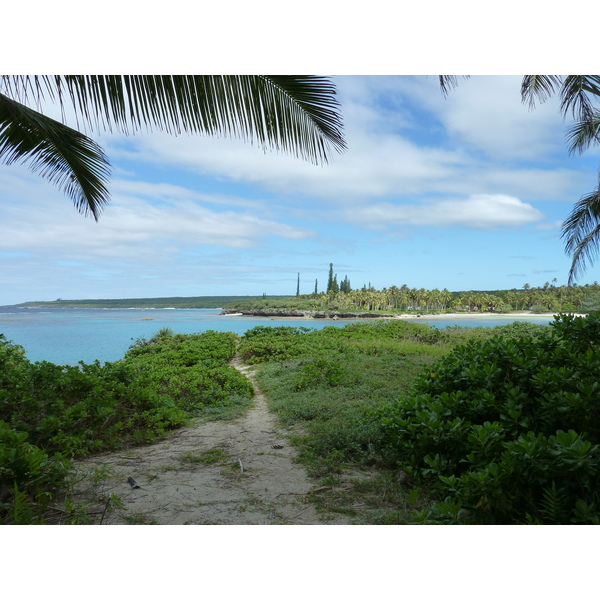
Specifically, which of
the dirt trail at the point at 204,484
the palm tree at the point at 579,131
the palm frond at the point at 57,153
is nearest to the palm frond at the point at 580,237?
the palm tree at the point at 579,131

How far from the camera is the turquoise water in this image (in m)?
5.24

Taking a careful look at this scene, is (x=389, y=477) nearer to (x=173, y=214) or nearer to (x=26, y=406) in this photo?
(x=26, y=406)

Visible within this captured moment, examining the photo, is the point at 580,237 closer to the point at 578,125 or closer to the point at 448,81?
the point at 578,125

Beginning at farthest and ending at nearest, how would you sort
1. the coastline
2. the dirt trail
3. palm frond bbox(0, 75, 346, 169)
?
the coastline < palm frond bbox(0, 75, 346, 169) < the dirt trail

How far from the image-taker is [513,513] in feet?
6.10

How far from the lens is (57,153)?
3381 mm

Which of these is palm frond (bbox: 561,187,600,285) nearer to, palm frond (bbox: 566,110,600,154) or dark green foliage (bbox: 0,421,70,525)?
palm frond (bbox: 566,110,600,154)

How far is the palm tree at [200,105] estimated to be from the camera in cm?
249

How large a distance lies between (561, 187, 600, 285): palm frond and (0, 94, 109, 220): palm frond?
4.90 m

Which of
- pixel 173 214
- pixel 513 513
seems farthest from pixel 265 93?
pixel 513 513

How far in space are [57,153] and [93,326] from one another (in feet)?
12.1

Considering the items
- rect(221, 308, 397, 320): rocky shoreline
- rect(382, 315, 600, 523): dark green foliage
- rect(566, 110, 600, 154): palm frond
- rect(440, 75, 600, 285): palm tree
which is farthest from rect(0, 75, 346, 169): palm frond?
rect(221, 308, 397, 320): rocky shoreline

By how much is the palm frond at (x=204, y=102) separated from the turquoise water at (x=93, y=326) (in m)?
3.10

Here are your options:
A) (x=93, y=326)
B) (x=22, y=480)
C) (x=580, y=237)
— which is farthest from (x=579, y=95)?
(x=93, y=326)
